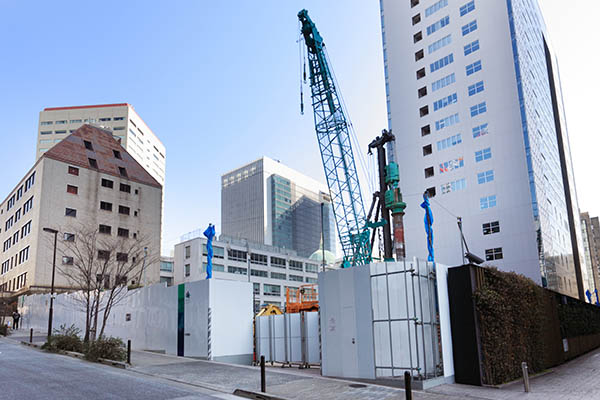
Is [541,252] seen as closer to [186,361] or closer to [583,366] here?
[583,366]

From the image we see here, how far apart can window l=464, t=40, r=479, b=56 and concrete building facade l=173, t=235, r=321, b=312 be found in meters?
51.0

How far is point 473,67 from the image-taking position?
56750mm

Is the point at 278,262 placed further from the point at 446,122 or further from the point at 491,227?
the point at 491,227

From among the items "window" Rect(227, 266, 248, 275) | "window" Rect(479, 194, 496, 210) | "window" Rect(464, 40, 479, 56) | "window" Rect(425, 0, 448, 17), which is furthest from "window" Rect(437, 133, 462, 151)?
"window" Rect(227, 266, 248, 275)

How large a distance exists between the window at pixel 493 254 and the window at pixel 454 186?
827 centimetres

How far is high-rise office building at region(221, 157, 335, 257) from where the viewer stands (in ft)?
583

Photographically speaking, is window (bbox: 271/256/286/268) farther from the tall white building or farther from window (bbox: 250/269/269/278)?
the tall white building

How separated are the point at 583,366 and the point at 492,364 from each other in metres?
10.5

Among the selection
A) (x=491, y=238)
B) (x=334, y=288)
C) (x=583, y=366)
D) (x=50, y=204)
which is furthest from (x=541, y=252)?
(x=50, y=204)

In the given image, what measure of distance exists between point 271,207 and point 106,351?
158547mm

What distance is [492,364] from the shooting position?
48.1 ft

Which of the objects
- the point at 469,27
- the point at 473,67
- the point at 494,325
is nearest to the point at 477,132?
the point at 473,67

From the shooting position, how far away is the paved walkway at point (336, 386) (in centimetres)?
1261

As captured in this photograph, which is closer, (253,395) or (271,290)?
(253,395)
